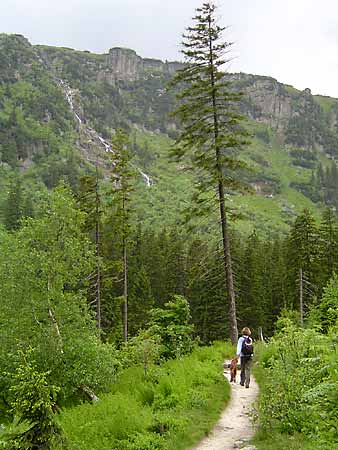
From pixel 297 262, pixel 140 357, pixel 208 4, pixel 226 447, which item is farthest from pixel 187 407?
pixel 297 262

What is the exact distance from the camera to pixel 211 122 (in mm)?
21609

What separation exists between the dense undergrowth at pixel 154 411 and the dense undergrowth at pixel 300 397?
5.38 feet

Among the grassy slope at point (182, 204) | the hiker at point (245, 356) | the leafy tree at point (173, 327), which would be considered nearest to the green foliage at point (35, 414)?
the hiker at point (245, 356)

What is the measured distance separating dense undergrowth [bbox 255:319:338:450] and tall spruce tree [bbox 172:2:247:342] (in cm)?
1064

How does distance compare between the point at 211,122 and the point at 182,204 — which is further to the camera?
the point at 182,204

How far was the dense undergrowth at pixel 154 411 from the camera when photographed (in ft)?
29.4

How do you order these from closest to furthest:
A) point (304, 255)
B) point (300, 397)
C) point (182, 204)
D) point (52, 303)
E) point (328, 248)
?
point (300, 397) → point (52, 303) → point (304, 255) → point (328, 248) → point (182, 204)

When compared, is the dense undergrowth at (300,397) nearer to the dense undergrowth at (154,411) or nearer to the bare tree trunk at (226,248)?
the dense undergrowth at (154,411)

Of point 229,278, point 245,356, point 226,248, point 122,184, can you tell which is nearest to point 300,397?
point 245,356

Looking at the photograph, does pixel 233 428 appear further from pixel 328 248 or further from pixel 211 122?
pixel 328 248

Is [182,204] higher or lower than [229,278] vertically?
higher

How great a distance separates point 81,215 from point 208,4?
10717 mm

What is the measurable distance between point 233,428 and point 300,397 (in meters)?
2.44

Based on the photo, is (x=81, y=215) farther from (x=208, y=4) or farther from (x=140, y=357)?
(x=208, y=4)
